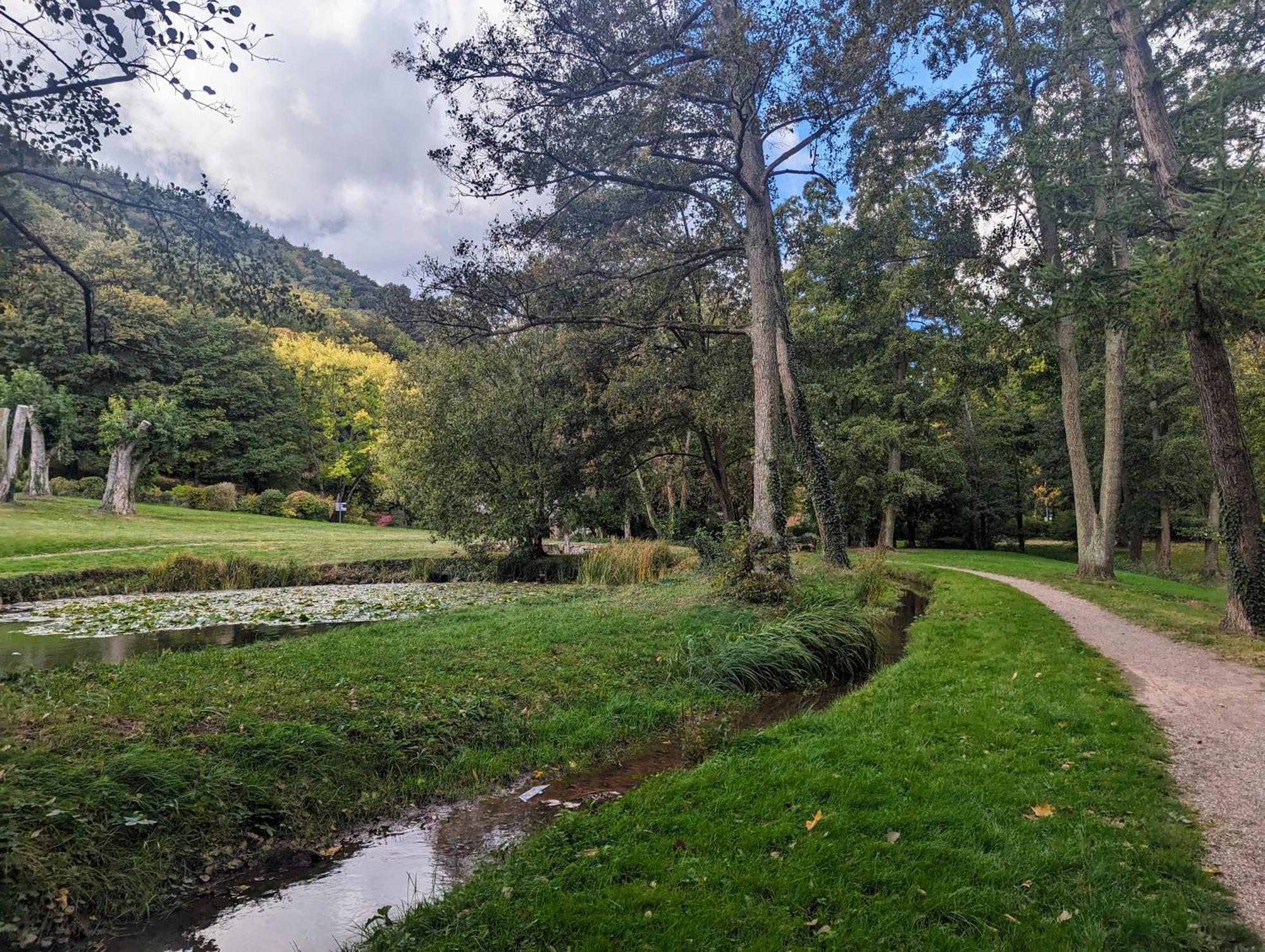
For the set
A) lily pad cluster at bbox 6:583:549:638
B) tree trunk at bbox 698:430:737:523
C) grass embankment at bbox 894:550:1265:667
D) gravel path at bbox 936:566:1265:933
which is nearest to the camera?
gravel path at bbox 936:566:1265:933

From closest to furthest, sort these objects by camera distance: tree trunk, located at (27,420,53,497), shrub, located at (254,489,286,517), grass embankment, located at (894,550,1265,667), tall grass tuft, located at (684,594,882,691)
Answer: tall grass tuft, located at (684,594,882,691) < grass embankment, located at (894,550,1265,667) < tree trunk, located at (27,420,53,497) < shrub, located at (254,489,286,517)

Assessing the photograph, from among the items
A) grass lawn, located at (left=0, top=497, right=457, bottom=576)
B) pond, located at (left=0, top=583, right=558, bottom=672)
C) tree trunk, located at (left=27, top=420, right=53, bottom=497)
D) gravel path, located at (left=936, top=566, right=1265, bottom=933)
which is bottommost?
pond, located at (left=0, top=583, right=558, bottom=672)

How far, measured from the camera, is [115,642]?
899 centimetres

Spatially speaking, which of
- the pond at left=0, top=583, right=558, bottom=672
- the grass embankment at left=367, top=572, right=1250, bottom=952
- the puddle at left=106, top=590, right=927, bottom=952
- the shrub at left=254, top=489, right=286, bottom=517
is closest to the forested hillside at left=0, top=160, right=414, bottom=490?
the pond at left=0, top=583, right=558, bottom=672

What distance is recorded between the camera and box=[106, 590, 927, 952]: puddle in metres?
3.04

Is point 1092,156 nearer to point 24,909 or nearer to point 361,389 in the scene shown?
point 24,909

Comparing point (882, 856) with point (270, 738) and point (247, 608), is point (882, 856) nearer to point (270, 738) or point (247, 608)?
point (270, 738)

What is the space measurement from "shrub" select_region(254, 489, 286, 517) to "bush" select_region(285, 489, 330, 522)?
0.54m

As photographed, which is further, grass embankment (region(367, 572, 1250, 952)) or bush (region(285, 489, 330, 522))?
bush (region(285, 489, 330, 522))

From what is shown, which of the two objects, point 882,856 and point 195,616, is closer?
point 882,856

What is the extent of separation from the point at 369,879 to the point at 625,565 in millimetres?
12427

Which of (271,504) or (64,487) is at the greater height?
(64,487)

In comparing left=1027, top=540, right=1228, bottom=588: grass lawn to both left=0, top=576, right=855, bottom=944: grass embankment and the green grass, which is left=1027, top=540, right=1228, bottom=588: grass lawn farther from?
the green grass

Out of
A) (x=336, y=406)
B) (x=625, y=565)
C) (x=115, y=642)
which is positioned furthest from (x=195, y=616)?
(x=336, y=406)
